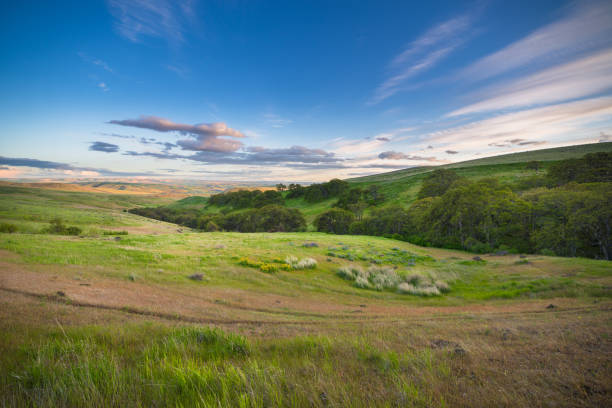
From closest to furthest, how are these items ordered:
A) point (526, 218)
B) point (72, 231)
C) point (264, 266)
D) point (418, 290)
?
1. point (418, 290)
2. point (264, 266)
3. point (72, 231)
4. point (526, 218)

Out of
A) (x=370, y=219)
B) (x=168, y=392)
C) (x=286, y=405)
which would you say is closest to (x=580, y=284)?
(x=286, y=405)

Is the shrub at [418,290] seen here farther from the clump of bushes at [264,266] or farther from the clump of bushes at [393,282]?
the clump of bushes at [264,266]

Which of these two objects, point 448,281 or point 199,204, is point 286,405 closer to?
point 448,281

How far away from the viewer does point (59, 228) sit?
33906mm

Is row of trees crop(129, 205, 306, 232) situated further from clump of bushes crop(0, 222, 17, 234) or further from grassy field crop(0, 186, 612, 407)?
grassy field crop(0, 186, 612, 407)

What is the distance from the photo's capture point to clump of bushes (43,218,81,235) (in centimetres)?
3288

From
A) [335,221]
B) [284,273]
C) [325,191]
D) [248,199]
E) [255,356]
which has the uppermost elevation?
[325,191]

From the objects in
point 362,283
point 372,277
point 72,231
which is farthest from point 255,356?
point 72,231

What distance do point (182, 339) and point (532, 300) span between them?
717 inches

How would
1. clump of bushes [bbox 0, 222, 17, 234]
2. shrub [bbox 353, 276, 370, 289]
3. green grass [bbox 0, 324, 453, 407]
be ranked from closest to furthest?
green grass [bbox 0, 324, 453, 407]
shrub [bbox 353, 276, 370, 289]
clump of bushes [bbox 0, 222, 17, 234]

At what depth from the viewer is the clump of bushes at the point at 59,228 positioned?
32.9 meters

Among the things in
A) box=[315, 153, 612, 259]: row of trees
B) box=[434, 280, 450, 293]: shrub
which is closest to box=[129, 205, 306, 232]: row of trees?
box=[315, 153, 612, 259]: row of trees

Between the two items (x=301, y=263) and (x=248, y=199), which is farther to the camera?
(x=248, y=199)

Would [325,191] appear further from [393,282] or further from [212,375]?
[212,375]
